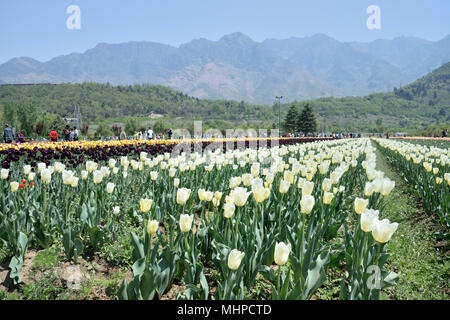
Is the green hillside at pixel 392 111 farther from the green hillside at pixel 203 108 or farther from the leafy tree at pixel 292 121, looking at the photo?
the leafy tree at pixel 292 121

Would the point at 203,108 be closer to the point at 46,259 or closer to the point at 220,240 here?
the point at 46,259

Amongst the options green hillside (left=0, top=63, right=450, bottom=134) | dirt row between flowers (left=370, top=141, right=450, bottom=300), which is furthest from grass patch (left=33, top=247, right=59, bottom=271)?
green hillside (left=0, top=63, right=450, bottom=134)

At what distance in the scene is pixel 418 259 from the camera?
4.20 meters

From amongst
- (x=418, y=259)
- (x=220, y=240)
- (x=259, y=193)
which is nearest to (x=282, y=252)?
(x=259, y=193)

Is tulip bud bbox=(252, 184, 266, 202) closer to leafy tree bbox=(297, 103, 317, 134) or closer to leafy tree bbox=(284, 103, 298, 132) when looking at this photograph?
leafy tree bbox=(297, 103, 317, 134)

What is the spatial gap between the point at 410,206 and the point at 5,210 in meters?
7.39

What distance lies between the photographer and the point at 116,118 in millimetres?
125812

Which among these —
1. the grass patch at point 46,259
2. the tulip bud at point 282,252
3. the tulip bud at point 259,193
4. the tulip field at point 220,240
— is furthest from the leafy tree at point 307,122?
the tulip bud at point 282,252

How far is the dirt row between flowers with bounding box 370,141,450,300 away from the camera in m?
3.36

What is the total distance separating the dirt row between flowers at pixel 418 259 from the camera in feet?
11.0

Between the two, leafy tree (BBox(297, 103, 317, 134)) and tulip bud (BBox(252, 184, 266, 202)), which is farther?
leafy tree (BBox(297, 103, 317, 134))

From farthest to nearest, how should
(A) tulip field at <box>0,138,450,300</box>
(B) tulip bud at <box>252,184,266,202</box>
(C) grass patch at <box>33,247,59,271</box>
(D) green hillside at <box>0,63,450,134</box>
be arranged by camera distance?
(D) green hillside at <box>0,63,450,134</box> < (C) grass patch at <box>33,247,59,271</box> < (B) tulip bud at <box>252,184,266,202</box> < (A) tulip field at <box>0,138,450,300</box>
